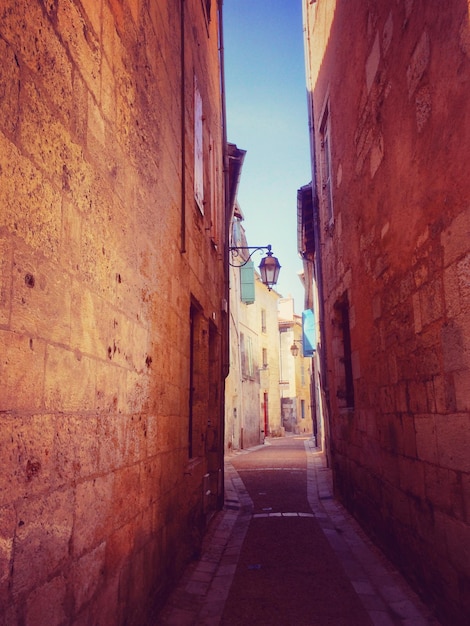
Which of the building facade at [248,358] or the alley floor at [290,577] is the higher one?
the building facade at [248,358]

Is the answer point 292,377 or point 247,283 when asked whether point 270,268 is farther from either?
point 292,377

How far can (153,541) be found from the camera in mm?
3250

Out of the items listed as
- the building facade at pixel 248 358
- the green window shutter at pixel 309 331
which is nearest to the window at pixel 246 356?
the building facade at pixel 248 358

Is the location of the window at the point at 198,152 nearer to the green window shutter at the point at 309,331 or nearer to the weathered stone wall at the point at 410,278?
the weathered stone wall at the point at 410,278

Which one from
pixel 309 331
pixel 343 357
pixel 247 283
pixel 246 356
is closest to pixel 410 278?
pixel 343 357

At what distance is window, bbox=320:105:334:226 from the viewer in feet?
24.4

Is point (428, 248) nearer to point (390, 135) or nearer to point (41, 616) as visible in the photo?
point (390, 135)

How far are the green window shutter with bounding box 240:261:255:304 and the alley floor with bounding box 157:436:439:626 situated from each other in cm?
1359

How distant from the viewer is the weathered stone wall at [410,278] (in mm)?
2869

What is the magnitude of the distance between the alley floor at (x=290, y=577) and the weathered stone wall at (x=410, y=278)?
0.24 metres

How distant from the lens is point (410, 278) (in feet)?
12.1

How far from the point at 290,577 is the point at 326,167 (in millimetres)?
5994

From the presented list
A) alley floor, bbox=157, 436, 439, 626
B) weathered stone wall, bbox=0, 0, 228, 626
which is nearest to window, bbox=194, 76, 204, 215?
weathered stone wall, bbox=0, 0, 228, 626

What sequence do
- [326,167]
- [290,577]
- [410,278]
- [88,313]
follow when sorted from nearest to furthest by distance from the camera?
1. [88,313]
2. [410,278]
3. [290,577]
4. [326,167]
